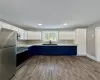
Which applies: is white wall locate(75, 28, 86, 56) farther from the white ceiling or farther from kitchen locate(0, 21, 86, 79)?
the white ceiling

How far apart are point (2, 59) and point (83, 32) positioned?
6.44 metres

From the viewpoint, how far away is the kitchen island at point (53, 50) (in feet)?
25.8

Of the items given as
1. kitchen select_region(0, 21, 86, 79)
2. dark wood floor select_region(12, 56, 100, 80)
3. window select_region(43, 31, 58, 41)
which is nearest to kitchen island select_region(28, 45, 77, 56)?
kitchen select_region(0, 21, 86, 79)

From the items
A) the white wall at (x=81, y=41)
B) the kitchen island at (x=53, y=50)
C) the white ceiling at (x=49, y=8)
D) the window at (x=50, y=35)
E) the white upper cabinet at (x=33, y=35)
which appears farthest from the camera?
the window at (x=50, y=35)

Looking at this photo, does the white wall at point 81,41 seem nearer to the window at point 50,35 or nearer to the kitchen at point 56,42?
the kitchen at point 56,42

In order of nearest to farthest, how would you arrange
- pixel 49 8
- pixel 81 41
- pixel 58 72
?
pixel 49 8, pixel 58 72, pixel 81 41

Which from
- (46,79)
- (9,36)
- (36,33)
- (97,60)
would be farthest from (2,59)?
(36,33)

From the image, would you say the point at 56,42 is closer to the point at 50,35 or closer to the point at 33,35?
the point at 50,35

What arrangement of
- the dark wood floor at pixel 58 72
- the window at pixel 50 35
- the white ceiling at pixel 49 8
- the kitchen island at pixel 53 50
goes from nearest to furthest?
1. the white ceiling at pixel 49 8
2. the dark wood floor at pixel 58 72
3. the kitchen island at pixel 53 50
4. the window at pixel 50 35

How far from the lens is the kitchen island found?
7869 millimetres

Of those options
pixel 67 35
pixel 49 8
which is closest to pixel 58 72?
pixel 49 8

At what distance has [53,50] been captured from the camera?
26.3ft

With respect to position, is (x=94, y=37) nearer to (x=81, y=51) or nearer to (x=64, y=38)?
(x=81, y=51)

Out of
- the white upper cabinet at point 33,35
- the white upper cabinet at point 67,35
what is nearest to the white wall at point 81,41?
the white upper cabinet at point 67,35
